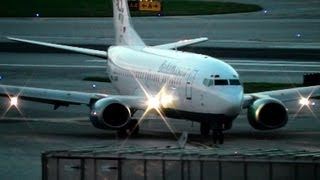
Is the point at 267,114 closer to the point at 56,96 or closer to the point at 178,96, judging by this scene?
the point at 178,96

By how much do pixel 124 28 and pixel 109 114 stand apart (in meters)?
12.4

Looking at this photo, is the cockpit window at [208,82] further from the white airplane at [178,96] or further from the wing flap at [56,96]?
the wing flap at [56,96]

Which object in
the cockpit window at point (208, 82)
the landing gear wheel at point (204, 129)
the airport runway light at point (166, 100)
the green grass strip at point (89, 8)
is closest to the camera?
the cockpit window at point (208, 82)

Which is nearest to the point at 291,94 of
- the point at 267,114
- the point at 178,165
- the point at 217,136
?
the point at 267,114

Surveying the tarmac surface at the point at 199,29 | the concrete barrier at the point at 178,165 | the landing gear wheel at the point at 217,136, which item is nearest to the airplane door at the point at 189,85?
the landing gear wheel at the point at 217,136

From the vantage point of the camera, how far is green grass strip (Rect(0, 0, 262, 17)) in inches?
5782

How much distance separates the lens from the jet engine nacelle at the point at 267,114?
49.1 metres

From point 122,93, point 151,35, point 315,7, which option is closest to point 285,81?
point 122,93

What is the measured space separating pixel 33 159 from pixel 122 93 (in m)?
13.9

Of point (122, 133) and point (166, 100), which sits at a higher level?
point (166, 100)

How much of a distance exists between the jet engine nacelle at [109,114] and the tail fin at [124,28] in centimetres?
1109

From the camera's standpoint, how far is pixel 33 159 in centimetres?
4272

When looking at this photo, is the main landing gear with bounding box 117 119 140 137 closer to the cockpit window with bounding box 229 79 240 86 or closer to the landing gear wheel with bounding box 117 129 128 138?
the landing gear wheel with bounding box 117 129 128 138

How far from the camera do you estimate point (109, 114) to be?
48656 millimetres
